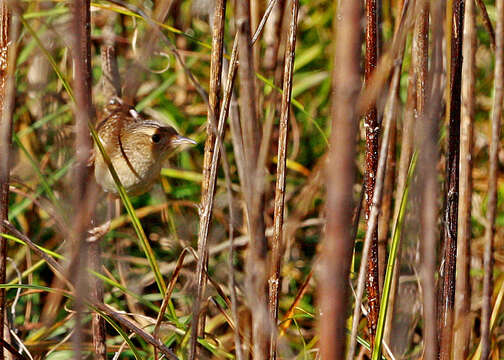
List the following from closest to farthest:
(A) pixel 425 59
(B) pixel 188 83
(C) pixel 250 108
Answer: (C) pixel 250 108 → (A) pixel 425 59 → (B) pixel 188 83

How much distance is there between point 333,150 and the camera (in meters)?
0.55

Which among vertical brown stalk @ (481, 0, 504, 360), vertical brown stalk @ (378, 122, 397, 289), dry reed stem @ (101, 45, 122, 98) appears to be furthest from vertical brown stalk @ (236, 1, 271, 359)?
dry reed stem @ (101, 45, 122, 98)

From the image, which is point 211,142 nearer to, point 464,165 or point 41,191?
point 464,165

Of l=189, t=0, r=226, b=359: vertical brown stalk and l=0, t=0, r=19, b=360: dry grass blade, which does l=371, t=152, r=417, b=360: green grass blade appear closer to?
l=189, t=0, r=226, b=359: vertical brown stalk

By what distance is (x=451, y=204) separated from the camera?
1050 millimetres

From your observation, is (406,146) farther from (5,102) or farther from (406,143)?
(5,102)

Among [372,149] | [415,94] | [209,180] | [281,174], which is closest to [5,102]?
[209,180]

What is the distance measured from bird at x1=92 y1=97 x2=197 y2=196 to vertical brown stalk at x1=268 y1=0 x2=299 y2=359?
0.59m

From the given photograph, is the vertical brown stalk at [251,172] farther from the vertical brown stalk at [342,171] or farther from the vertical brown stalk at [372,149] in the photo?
the vertical brown stalk at [372,149]

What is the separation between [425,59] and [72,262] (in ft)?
1.97

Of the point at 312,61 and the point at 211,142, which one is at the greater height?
the point at 312,61

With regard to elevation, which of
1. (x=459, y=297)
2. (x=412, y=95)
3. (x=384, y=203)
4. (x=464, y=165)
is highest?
(x=412, y=95)

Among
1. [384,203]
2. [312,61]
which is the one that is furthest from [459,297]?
[312,61]

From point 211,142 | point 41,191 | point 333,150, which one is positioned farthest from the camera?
point 41,191
